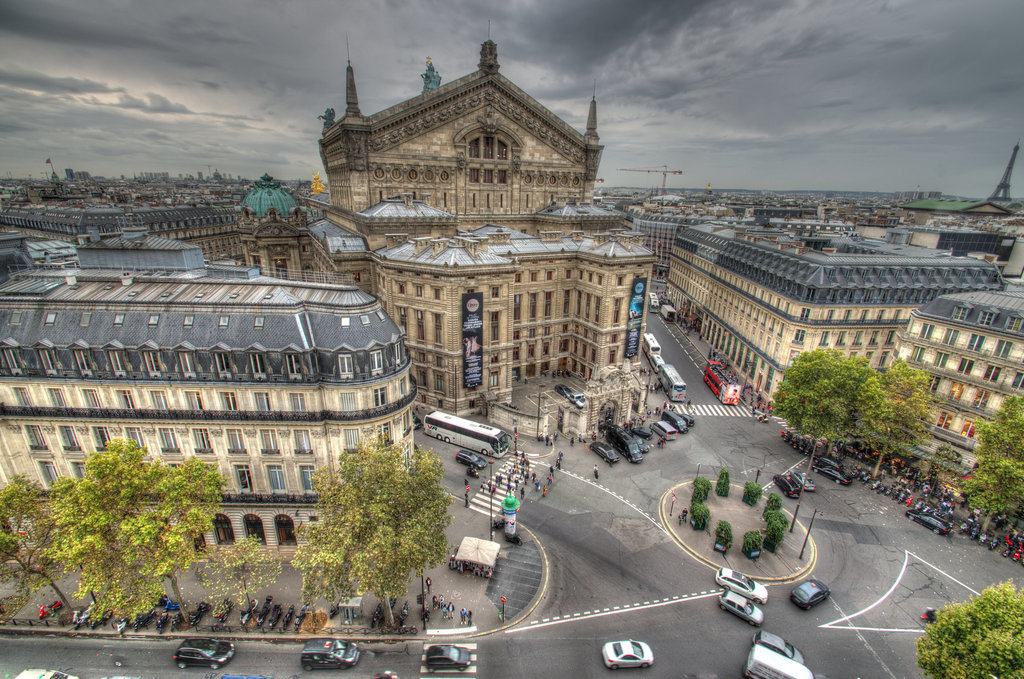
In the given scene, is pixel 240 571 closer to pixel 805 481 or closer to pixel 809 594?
pixel 809 594

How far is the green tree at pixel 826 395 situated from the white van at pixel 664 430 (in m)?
12.6

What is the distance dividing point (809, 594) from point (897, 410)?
25.9m

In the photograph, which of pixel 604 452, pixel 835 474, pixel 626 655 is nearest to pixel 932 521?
pixel 835 474

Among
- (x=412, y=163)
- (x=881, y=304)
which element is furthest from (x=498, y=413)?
(x=881, y=304)

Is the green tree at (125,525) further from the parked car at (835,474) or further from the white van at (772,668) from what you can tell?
the parked car at (835,474)

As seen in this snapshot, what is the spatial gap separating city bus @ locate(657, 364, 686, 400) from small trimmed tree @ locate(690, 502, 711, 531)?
28.7 metres

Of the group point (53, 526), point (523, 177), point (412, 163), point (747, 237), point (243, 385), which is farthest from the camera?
point (747, 237)

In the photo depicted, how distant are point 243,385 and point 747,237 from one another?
9100 centimetres

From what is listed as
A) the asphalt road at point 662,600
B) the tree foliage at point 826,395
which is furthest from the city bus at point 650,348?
the asphalt road at point 662,600

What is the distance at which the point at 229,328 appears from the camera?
36.3 metres

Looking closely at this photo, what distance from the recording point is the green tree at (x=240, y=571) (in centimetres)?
3155

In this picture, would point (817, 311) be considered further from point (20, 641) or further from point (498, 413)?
point (20, 641)

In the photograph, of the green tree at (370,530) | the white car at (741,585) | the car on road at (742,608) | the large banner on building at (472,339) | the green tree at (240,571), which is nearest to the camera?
the green tree at (370,530)

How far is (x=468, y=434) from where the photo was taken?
55.6m
